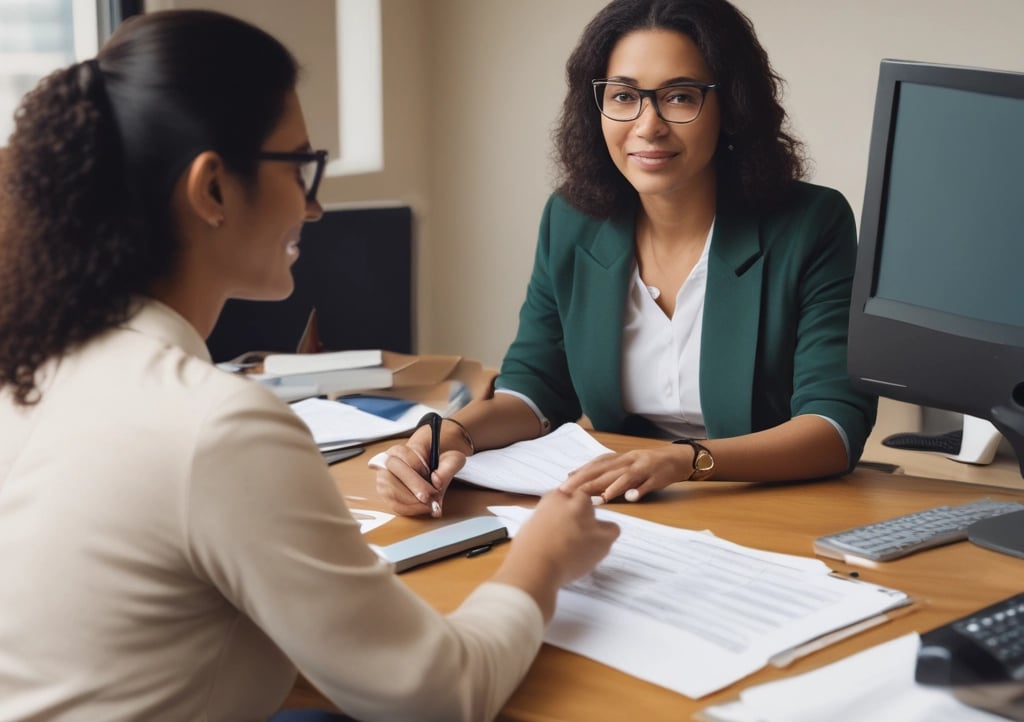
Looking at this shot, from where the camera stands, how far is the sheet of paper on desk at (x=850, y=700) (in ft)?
2.91

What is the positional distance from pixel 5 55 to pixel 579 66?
4.54 feet

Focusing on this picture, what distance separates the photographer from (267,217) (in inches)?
37.4

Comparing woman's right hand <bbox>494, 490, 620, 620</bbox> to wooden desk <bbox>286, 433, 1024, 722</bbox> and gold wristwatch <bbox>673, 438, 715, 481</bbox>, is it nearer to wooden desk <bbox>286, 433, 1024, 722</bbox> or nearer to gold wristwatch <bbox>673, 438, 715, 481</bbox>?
wooden desk <bbox>286, 433, 1024, 722</bbox>

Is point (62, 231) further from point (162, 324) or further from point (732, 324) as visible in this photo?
point (732, 324)

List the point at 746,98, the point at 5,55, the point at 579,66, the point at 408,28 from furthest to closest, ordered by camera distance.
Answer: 1. the point at 408,28
2. the point at 5,55
3. the point at 579,66
4. the point at 746,98

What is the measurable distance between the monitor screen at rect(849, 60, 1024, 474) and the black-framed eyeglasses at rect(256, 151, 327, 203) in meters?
0.71

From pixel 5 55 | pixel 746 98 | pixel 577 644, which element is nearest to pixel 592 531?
pixel 577 644

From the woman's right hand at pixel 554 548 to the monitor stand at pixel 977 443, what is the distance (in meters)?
1.60

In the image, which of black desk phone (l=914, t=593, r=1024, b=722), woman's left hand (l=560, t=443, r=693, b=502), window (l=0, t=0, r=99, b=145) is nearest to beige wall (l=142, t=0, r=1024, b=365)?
window (l=0, t=0, r=99, b=145)

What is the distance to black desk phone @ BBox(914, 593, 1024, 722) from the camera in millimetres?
897

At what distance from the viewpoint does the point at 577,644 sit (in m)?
1.04

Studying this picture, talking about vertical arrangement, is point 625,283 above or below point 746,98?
below

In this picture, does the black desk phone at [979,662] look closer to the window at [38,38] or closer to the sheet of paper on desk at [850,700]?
the sheet of paper on desk at [850,700]

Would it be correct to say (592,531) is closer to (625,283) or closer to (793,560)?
(793,560)
